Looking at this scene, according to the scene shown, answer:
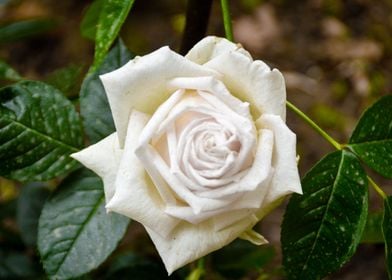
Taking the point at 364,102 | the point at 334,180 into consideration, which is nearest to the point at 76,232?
the point at 334,180

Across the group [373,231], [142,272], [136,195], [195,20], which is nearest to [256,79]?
[136,195]

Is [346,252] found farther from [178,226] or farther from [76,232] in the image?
[76,232]

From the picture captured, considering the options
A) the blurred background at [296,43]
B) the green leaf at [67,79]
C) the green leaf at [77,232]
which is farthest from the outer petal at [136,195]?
the blurred background at [296,43]

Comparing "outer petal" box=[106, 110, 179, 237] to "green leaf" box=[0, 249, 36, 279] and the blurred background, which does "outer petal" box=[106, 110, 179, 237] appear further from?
the blurred background

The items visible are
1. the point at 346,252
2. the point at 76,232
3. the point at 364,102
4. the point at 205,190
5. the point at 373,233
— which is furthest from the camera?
the point at 364,102

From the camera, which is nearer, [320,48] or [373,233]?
[373,233]

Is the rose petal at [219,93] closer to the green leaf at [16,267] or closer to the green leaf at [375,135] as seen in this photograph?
the green leaf at [375,135]
